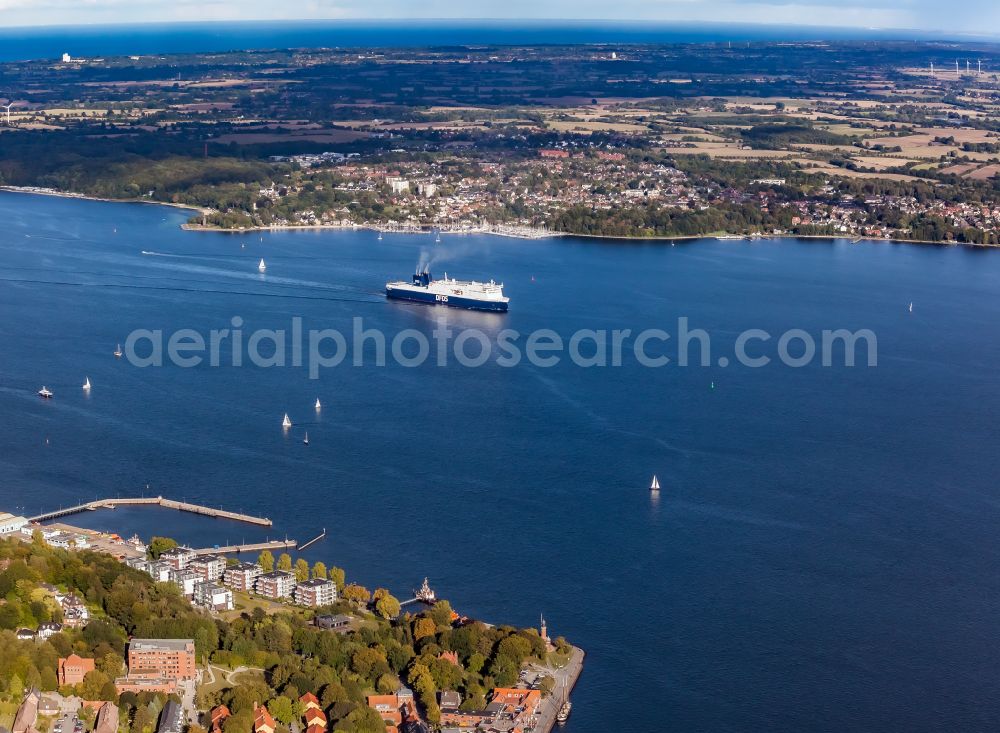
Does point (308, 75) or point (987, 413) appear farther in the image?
point (308, 75)

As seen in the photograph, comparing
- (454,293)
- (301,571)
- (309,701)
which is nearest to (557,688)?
(309,701)

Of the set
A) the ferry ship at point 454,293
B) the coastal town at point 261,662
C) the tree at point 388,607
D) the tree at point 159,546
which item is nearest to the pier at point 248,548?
the tree at point 159,546

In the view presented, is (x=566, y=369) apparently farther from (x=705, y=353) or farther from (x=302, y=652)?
(x=302, y=652)

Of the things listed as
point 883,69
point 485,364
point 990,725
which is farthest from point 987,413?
point 883,69

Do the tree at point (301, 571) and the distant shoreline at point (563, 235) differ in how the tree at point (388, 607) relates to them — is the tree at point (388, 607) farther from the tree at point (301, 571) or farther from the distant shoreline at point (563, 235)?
the distant shoreline at point (563, 235)

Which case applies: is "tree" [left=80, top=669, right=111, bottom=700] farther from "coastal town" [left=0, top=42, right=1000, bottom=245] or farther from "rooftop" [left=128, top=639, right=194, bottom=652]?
"coastal town" [left=0, top=42, right=1000, bottom=245]
